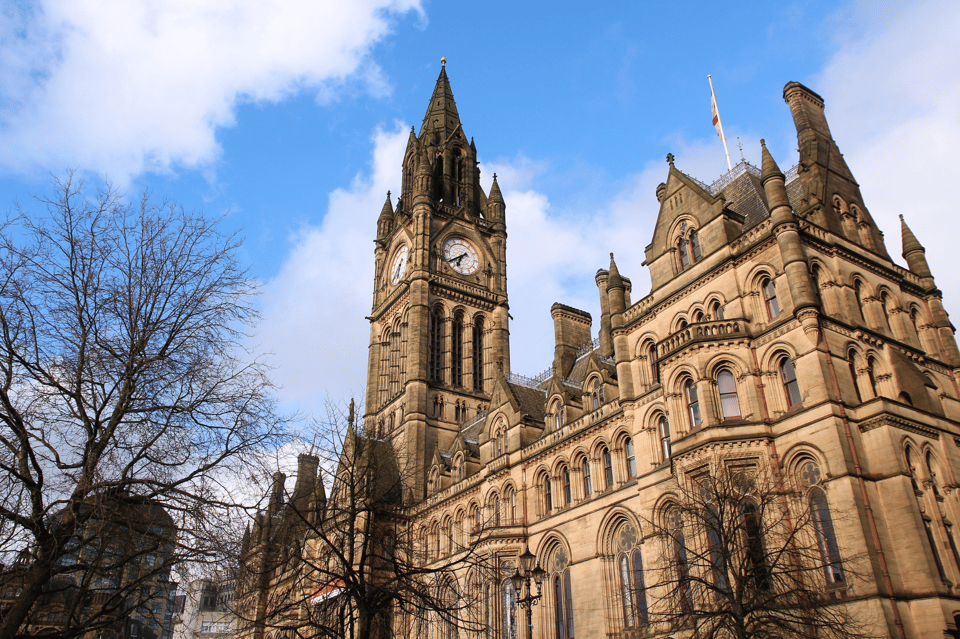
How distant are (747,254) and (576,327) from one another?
18785 millimetres

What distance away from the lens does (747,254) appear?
2481cm

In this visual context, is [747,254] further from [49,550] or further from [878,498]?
[49,550]

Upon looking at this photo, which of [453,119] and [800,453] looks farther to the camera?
[453,119]

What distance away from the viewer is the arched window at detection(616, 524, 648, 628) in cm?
2555

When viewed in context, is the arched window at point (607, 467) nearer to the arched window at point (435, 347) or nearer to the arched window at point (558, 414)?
the arched window at point (558, 414)

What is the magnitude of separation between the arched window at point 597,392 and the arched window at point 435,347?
22624 millimetres

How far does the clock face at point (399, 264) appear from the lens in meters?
58.9

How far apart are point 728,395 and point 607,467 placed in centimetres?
727

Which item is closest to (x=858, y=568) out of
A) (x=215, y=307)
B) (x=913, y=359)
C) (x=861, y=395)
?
(x=861, y=395)

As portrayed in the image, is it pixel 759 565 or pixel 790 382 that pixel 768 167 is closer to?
pixel 790 382

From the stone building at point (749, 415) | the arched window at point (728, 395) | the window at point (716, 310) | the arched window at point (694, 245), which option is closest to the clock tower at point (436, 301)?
the stone building at point (749, 415)

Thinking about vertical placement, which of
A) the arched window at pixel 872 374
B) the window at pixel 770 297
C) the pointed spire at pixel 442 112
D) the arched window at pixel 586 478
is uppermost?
the pointed spire at pixel 442 112

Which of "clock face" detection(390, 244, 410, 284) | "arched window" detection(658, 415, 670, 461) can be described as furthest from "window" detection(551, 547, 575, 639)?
"clock face" detection(390, 244, 410, 284)

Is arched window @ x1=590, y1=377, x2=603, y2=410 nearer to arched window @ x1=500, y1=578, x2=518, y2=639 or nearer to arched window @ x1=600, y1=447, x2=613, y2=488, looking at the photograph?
arched window @ x1=600, y1=447, x2=613, y2=488
